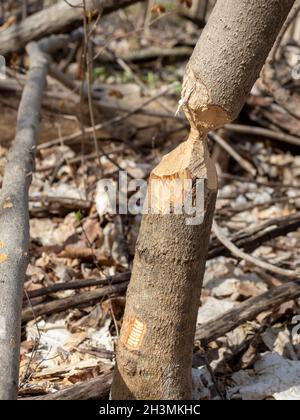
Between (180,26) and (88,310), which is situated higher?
(180,26)

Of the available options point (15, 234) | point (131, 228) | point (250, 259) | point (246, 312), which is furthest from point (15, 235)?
point (131, 228)

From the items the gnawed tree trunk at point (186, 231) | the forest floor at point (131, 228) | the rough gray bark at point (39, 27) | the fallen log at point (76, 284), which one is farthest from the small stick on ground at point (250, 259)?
the rough gray bark at point (39, 27)

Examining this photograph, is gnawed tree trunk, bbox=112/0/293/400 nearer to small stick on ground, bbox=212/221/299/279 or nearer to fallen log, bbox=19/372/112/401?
fallen log, bbox=19/372/112/401

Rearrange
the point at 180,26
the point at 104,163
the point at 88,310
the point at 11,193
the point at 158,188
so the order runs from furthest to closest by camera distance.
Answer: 1. the point at 180,26
2. the point at 104,163
3. the point at 88,310
4. the point at 11,193
5. the point at 158,188

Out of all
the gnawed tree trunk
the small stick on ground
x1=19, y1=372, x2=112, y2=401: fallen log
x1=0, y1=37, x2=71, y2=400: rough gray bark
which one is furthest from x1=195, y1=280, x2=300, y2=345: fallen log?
x1=0, y1=37, x2=71, y2=400: rough gray bark

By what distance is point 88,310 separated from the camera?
3184 mm

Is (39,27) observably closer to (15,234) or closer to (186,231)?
(15,234)

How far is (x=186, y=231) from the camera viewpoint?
7.16ft

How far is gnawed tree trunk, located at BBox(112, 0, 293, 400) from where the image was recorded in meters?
1.96

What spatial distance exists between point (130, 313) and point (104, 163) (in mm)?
2323

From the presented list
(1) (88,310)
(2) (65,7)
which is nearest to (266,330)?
(1) (88,310)

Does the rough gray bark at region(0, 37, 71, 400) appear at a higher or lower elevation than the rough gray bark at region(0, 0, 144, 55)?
lower

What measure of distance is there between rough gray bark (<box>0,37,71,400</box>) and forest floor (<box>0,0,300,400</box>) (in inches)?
16.9

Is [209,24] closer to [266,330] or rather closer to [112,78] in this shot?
[266,330]
